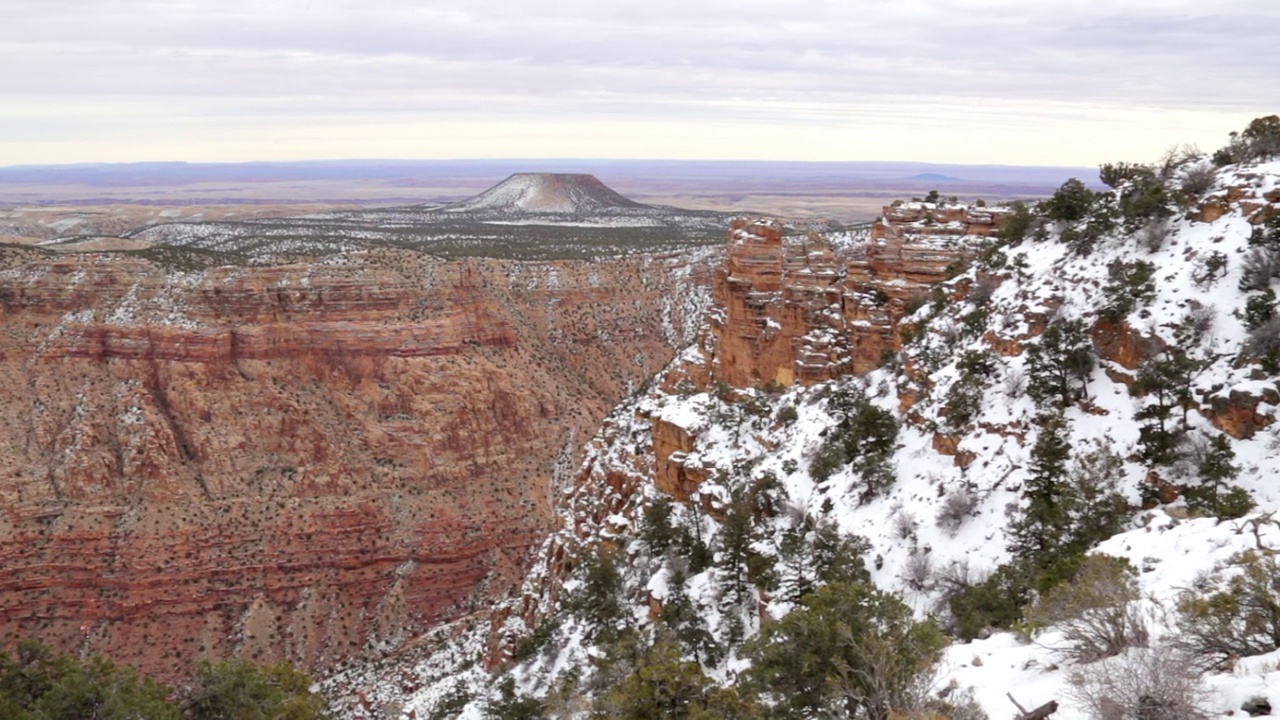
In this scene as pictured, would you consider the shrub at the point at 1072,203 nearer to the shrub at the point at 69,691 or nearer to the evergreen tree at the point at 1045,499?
the evergreen tree at the point at 1045,499

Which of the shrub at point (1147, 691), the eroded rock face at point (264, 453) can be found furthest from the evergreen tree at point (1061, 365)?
the eroded rock face at point (264, 453)

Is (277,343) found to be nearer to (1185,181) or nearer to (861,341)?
(861,341)

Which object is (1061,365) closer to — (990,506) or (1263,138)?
(990,506)

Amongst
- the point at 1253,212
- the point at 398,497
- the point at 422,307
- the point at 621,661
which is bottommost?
the point at 398,497

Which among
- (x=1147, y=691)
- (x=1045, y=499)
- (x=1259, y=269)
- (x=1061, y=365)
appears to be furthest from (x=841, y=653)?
(x=1259, y=269)

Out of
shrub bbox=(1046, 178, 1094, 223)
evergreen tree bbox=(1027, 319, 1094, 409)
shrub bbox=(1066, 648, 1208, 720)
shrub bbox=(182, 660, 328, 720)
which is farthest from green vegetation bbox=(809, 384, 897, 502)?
shrub bbox=(182, 660, 328, 720)

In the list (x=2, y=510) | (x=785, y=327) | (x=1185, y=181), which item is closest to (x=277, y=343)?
(x=2, y=510)
